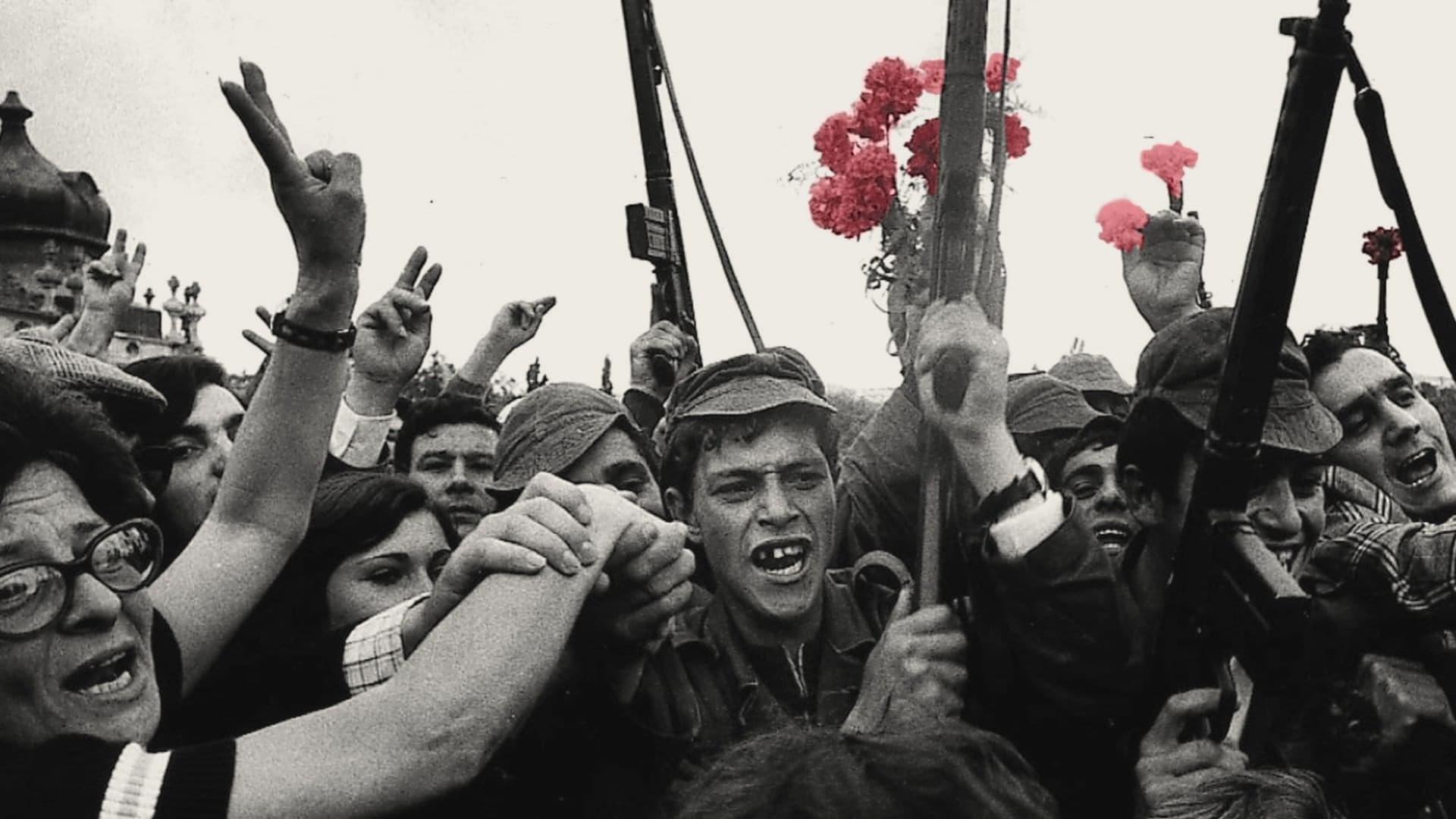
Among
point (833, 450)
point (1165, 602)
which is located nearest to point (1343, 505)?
point (833, 450)

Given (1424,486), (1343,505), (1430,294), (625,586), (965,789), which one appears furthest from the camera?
(1343,505)

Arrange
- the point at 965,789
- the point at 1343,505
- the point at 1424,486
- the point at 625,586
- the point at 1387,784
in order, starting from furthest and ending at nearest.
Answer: the point at 1343,505 → the point at 1424,486 → the point at 1387,784 → the point at 625,586 → the point at 965,789

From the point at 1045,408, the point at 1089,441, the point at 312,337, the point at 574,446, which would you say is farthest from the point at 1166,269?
the point at 312,337

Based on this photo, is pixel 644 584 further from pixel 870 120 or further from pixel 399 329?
pixel 399 329

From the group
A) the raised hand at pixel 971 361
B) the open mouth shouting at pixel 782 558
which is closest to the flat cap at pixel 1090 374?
the open mouth shouting at pixel 782 558

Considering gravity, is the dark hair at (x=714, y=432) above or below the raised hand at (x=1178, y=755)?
→ above

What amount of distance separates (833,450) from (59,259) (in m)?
25.6

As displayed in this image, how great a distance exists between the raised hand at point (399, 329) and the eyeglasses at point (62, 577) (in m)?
1.73

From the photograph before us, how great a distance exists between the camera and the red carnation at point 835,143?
3.02 m

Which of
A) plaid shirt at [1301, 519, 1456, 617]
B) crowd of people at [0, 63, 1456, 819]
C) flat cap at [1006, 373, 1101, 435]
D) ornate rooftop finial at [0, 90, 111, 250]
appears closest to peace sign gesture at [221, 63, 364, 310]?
crowd of people at [0, 63, 1456, 819]

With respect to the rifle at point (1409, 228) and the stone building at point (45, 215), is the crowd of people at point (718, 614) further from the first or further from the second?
the stone building at point (45, 215)

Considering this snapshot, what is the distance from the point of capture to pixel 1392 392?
9.34ft

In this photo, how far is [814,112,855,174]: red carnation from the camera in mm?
3021

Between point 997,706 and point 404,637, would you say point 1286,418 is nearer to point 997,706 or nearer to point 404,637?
point 997,706
